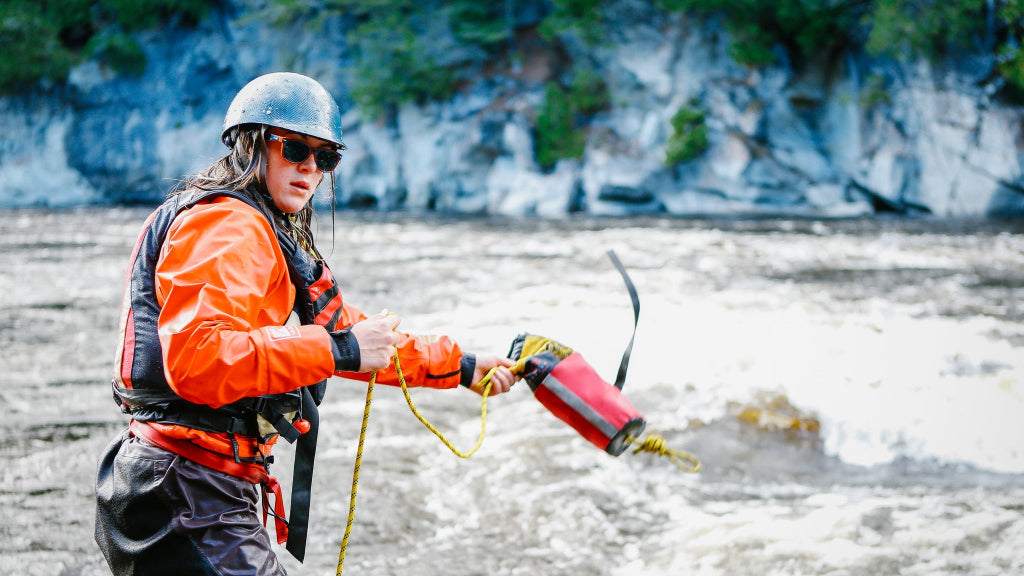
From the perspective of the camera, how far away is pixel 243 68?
4344 centimetres

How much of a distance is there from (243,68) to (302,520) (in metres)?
45.6

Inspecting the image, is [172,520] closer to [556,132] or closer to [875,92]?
[875,92]

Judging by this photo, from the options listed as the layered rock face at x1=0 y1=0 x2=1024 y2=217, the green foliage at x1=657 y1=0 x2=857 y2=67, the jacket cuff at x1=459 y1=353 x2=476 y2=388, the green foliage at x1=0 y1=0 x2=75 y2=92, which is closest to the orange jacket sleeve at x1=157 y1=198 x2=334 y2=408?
the jacket cuff at x1=459 y1=353 x2=476 y2=388

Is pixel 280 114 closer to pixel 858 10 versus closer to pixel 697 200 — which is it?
pixel 697 200

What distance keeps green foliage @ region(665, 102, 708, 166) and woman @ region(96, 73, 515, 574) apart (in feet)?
101

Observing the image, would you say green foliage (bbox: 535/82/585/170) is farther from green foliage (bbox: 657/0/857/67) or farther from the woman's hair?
the woman's hair

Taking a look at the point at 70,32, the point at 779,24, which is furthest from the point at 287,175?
the point at 70,32

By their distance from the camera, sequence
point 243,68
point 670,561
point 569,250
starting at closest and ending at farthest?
point 670,561 < point 569,250 < point 243,68

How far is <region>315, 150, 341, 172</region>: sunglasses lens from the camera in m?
2.19

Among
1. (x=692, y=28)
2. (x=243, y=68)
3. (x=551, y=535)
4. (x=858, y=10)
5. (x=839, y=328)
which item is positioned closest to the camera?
(x=551, y=535)

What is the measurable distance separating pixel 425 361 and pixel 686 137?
101ft

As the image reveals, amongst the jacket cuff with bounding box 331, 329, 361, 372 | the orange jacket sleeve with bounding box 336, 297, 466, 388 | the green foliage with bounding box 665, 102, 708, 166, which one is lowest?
the orange jacket sleeve with bounding box 336, 297, 466, 388

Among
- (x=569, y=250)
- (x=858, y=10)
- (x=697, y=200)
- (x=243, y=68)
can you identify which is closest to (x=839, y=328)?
(x=569, y=250)

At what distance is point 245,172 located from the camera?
6.81ft
